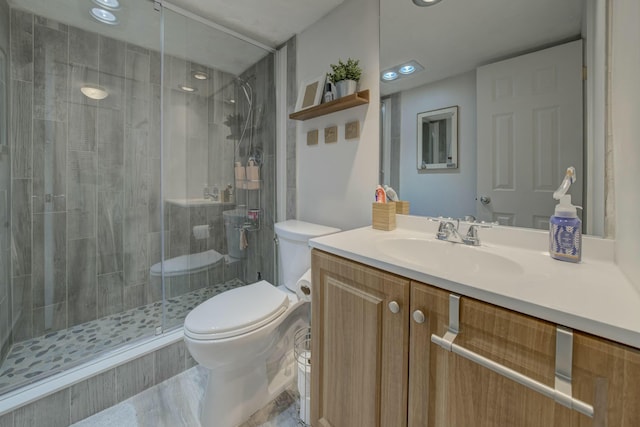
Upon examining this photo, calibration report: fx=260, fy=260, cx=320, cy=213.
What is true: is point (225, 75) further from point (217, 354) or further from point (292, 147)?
point (217, 354)

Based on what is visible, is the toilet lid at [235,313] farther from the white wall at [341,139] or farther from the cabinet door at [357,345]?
the white wall at [341,139]

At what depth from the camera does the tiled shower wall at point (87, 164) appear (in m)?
1.64

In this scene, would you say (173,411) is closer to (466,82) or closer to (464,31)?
(466,82)

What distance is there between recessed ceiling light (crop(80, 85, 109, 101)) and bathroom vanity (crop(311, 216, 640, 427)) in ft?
6.66

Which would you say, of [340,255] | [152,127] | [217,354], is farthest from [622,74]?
[152,127]

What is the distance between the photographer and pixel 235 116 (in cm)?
214

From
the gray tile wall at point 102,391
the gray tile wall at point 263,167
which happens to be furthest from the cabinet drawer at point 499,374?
the gray tile wall at point 263,167

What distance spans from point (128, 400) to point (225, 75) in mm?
2211

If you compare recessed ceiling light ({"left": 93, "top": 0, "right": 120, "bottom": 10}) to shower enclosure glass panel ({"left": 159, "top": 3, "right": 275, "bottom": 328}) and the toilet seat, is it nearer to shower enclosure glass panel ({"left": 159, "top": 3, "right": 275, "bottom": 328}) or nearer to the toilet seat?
shower enclosure glass panel ({"left": 159, "top": 3, "right": 275, "bottom": 328})

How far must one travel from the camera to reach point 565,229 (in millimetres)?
792

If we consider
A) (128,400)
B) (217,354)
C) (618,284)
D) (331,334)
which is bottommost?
(128,400)

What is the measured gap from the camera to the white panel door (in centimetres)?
87

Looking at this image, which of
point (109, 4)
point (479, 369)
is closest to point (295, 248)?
point (479, 369)

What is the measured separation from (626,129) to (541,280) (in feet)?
1.45
